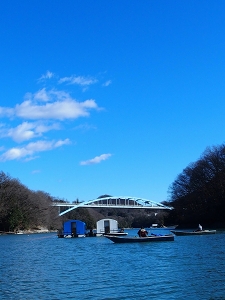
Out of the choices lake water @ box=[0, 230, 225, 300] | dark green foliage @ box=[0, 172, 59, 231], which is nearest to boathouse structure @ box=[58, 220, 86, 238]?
dark green foliage @ box=[0, 172, 59, 231]

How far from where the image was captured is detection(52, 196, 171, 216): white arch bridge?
141 metres

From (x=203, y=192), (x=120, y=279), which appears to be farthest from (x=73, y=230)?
(x=120, y=279)

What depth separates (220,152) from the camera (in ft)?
315

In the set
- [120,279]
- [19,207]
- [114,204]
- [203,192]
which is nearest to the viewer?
[120,279]

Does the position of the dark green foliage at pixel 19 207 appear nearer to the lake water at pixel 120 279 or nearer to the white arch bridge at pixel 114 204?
the white arch bridge at pixel 114 204

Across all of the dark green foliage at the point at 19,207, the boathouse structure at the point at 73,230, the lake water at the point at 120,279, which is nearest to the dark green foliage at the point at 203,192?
the boathouse structure at the point at 73,230

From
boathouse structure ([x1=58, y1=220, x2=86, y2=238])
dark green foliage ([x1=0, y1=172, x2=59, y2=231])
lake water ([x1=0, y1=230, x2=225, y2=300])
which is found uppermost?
dark green foliage ([x1=0, y1=172, x2=59, y2=231])

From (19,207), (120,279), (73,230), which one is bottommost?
(120,279)

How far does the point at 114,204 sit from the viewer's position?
156000 millimetres

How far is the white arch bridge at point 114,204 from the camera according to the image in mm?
141375

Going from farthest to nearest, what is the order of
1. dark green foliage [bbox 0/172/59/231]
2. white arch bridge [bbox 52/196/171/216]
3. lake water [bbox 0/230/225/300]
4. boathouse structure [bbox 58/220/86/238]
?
1. white arch bridge [bbox 52/196/171/216]
2. dark green foliage [bbox 0/172/59/231]
3. boathouse structure [bbox 58/220/86/238]
4. lake water [bbox 0/230/225/300]

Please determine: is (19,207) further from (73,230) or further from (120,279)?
(120,279)

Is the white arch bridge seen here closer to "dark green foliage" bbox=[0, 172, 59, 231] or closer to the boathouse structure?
"dark green foliage" bbox=[0, 172, 59, 231]

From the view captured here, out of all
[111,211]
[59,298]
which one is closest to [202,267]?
[59,298]
